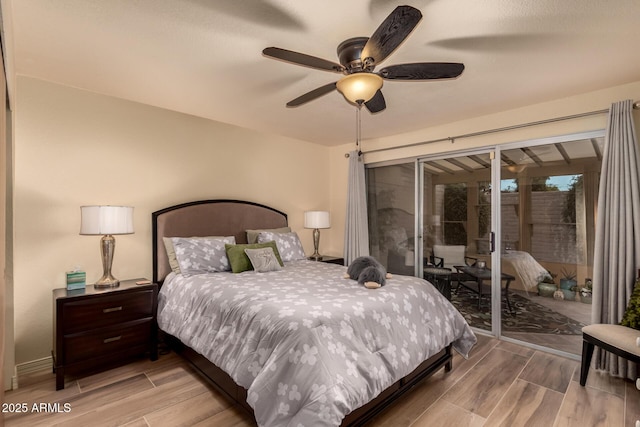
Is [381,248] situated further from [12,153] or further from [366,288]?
[12,153]

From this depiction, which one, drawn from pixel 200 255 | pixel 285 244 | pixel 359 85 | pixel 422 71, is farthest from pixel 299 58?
pixel 285 244

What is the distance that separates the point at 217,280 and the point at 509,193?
314 cm

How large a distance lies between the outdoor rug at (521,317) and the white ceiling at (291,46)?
7.02 ft

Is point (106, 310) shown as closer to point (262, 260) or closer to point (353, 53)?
point (262, 260)

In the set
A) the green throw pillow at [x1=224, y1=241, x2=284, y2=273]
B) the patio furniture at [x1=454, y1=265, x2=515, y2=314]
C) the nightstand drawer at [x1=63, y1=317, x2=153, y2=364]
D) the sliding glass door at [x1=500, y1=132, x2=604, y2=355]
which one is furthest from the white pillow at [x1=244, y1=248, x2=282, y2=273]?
the sliding glass door at [x1=500, y1=132, x2=604, y2=355]

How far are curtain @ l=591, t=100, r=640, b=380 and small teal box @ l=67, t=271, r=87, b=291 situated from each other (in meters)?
4.38

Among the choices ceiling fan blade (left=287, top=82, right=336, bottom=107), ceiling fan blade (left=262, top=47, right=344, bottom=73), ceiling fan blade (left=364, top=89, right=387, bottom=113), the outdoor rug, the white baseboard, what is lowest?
the white baseboard

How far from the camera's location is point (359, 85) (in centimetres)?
189

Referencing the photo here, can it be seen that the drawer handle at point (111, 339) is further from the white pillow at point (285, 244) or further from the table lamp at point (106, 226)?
the white pillow at point (285, 244)

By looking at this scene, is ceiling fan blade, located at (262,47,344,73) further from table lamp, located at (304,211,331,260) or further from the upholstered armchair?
the upholstered armchair

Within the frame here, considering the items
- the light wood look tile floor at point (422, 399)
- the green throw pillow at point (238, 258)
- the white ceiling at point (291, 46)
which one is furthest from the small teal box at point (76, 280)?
the white ceiling at point (291, 46)

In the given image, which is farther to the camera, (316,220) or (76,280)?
(316,220)

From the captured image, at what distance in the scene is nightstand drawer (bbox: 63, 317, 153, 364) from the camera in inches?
93.7

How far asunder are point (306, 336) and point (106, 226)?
198 cm
